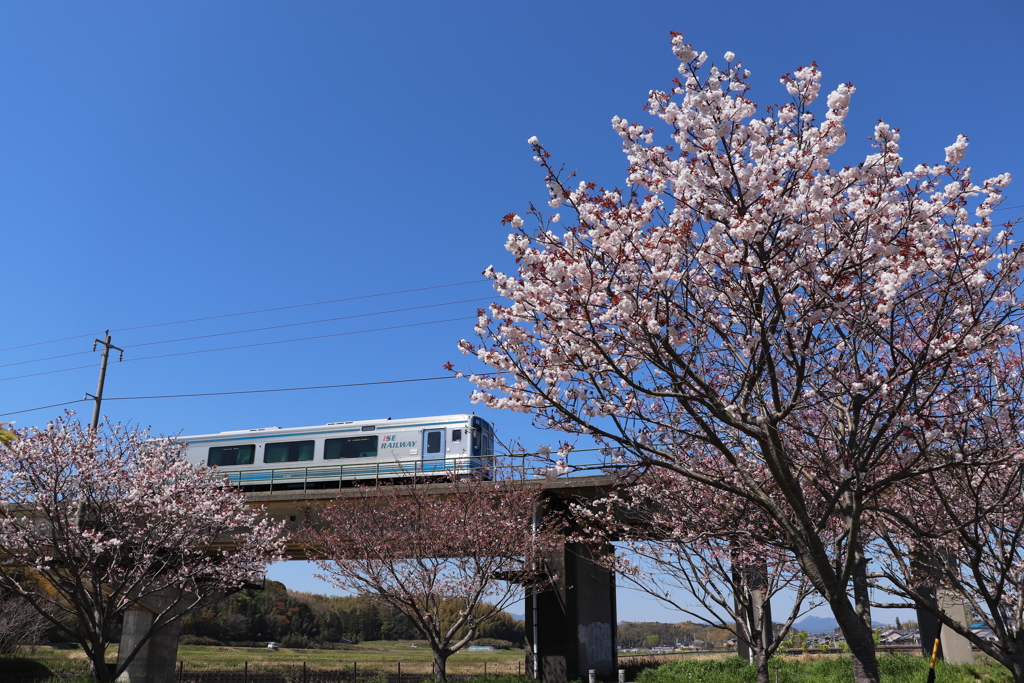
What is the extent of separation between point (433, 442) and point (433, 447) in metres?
0.18

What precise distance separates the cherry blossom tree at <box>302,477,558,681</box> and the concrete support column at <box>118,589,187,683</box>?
1011 centimetres

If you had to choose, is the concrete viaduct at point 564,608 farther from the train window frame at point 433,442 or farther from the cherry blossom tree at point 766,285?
the cherry blossom tree at point 766,285

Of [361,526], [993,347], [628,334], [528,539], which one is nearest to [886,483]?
[993,347]

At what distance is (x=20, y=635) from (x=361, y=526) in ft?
87.5

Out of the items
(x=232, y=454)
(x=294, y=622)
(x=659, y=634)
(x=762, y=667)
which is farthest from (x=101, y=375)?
(x=659, y=634)

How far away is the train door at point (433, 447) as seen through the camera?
25177 mm

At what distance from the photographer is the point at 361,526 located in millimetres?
18594

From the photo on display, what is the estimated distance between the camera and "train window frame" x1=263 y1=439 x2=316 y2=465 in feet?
89.0

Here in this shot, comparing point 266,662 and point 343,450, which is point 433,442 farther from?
point 266,662

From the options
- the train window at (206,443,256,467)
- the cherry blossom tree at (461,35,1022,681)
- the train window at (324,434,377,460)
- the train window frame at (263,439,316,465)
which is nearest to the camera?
the cherry blossom tree at (461,35,1022,681)

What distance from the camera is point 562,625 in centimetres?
1992

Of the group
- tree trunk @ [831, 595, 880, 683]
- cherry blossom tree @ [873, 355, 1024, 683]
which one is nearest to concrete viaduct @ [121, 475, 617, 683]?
cherry blossom tree @ [873, 355, 1024, 683]

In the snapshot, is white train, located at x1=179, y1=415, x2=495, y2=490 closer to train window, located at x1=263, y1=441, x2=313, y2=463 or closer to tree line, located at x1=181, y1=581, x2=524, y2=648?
train window, located at x1=263, y1=441, x2=313, y2=463

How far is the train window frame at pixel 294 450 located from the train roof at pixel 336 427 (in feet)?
1.14
